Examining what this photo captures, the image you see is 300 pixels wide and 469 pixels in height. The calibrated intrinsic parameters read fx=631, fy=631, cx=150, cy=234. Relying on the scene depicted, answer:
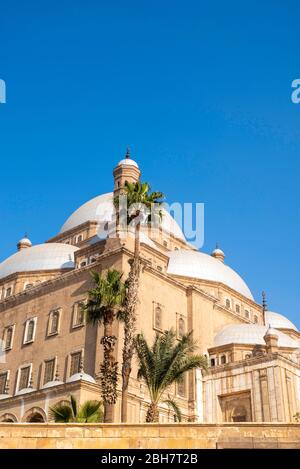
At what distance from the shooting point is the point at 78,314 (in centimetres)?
3338

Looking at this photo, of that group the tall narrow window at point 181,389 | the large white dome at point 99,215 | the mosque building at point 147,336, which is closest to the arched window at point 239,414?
the mosque building at point 147,336

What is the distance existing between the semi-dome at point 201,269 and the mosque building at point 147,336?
96 mm

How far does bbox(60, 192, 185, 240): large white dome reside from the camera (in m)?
45.9

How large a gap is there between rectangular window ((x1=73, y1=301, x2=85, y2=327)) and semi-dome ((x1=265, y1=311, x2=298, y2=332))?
1731 centimetres

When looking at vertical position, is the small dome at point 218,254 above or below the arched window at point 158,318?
above

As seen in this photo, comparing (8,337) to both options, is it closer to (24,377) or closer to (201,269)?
(24,377)

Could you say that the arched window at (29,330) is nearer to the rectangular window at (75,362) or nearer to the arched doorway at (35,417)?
the rectangular window at (75,362)

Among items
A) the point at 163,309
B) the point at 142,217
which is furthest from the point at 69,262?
the point at 142,217

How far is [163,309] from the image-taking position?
111ft

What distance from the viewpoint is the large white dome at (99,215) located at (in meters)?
45.9

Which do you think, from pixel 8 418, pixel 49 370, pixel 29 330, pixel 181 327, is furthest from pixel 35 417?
pixel 181 327
